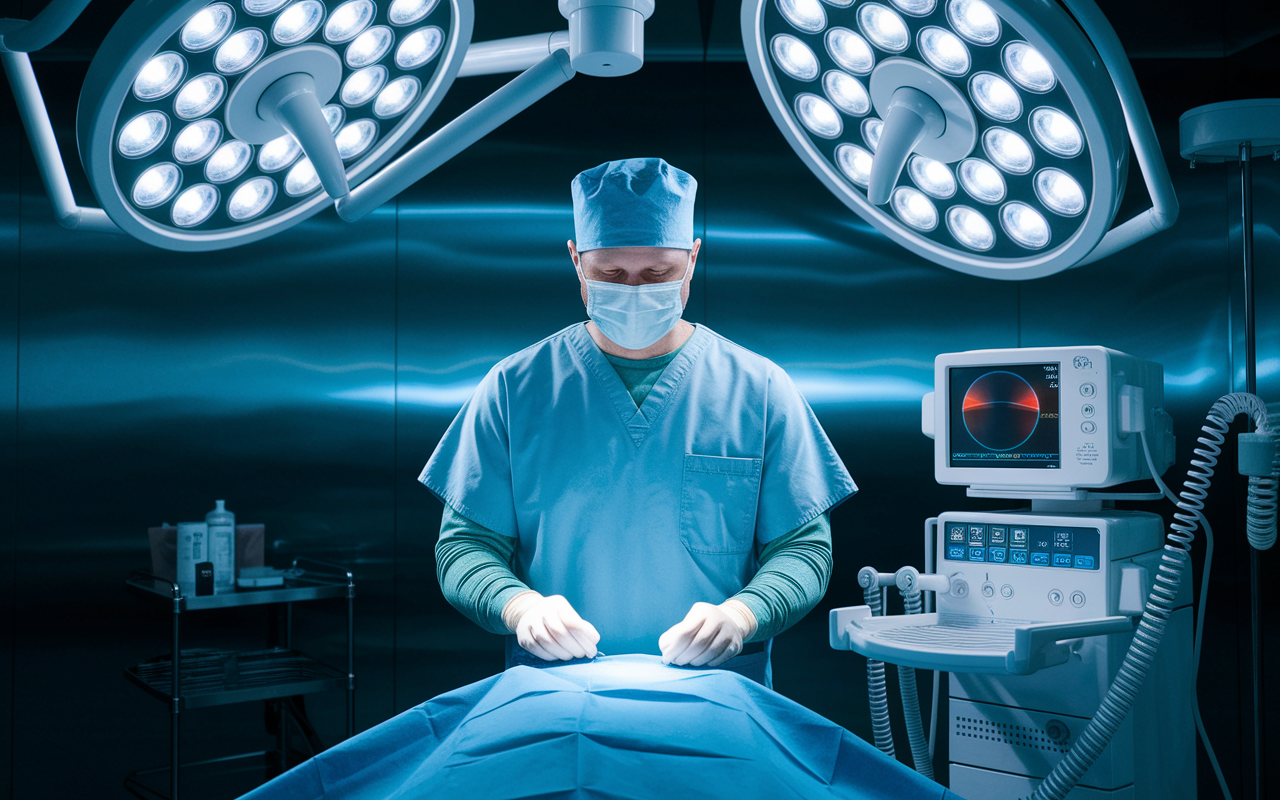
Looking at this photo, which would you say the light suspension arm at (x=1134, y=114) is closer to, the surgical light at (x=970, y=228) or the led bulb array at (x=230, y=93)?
the surgical light at (x=970, y=228)

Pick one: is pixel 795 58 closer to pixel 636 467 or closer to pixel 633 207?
pixel 633 207

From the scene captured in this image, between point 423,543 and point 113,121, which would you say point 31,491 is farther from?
point 113,121

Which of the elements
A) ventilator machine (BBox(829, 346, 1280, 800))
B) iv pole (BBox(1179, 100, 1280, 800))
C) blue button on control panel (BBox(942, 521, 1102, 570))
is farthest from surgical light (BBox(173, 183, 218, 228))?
iv pole (BBox(1179, 100, 1280, 800))

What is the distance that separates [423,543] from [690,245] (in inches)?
64.1

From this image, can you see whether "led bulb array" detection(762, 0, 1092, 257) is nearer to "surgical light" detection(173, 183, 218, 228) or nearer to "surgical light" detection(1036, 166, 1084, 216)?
"surgical light" detection(1036, 166, 1084, 216)

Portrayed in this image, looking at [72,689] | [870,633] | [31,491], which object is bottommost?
[72,689]

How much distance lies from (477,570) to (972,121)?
1.09 m

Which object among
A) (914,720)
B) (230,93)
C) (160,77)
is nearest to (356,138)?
(230,93)

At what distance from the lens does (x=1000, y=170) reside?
1.13m

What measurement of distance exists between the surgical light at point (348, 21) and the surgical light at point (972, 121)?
43 centimetres

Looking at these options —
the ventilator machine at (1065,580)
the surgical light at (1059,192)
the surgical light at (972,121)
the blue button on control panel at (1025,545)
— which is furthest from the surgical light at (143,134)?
the blue button on control panel at (1025,545)

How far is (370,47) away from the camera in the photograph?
103 cm

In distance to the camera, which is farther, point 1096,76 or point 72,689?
point 72,689

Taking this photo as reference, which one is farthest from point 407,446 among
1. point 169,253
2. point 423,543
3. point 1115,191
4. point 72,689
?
point 1115,191
